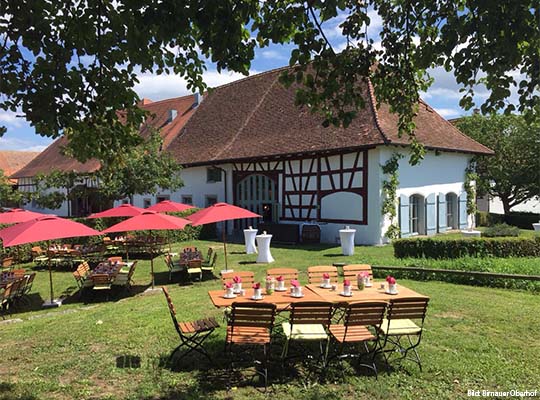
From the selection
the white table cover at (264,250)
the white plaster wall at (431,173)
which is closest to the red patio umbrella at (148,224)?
the white table cover at (264,250)

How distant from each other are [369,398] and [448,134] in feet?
62.6

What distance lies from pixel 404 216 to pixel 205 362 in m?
14.3

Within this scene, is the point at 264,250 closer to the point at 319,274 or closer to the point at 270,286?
the point at 319,274

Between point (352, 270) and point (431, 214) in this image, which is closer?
point (352, 270)

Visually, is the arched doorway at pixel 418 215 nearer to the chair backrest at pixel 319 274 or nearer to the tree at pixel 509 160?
the tree at pixel 509 160

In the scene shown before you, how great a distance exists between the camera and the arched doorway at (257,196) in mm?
21688

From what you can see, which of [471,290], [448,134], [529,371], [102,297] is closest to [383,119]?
[448,134]

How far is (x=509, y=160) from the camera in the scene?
91.8 ft

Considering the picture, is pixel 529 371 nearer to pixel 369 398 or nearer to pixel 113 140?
pixel 369 398

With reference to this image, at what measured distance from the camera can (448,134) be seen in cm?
2123

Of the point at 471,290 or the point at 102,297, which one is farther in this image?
the point at 102,297

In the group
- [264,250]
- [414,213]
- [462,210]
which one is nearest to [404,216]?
[414,213]

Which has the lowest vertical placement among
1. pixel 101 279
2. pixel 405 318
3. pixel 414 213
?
pixel 101 279

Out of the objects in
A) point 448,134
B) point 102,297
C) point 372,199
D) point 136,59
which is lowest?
point 102,297
